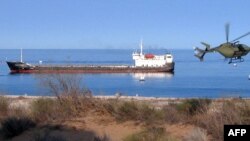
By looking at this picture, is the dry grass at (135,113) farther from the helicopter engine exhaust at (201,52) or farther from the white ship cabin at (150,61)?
the white ship cabin at (150,61)

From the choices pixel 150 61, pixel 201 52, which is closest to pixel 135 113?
pixel 201 52

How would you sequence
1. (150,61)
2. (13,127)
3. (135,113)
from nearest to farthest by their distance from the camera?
1. (13,127)
2. (135,113)
3. (150,61)

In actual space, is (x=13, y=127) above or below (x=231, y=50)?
below

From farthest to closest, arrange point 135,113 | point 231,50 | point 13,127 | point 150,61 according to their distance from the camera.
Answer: point 150,61 < point 135,113 < point 13,127 < point 231,50

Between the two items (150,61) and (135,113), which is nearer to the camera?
(135,113)

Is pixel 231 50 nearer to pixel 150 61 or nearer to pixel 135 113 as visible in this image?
pixel 135 113

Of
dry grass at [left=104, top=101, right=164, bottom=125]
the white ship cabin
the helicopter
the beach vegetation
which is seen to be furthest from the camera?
the white ship cabin

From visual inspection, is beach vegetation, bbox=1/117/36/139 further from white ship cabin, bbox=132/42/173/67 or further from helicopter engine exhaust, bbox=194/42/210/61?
white ship cabin, bbox=132/42/173/67

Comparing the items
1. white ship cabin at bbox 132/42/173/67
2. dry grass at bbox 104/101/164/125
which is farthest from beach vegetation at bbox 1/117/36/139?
white ship cabin at bbox 132/42/173/67

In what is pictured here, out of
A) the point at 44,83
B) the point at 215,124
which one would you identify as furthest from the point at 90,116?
the point at 215,124

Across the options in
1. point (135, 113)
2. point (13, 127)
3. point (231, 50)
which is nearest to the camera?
point (231, 50)

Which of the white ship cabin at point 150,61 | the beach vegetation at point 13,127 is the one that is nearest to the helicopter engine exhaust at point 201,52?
the beach vegetation at point 13,127

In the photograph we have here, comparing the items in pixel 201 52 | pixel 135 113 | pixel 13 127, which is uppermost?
pixel 201 52

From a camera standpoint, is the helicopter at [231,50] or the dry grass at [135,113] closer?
the helicopter at [231,50]
